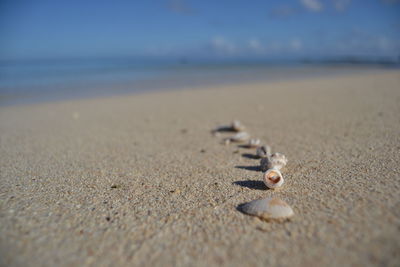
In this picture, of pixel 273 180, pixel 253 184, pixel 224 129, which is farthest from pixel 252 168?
pixel 224 129

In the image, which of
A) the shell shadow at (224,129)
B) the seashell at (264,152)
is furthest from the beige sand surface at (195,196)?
the shell shadow at (224,129)

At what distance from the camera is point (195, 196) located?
2.06 meters

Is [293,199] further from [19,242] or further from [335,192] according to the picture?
[19,242]

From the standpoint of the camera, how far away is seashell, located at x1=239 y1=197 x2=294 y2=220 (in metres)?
1.64

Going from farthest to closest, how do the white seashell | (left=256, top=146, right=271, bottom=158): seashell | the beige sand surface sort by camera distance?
(left=256, top=146, right=271, bottom=158): seashell, the white seashell, the beige sand surface

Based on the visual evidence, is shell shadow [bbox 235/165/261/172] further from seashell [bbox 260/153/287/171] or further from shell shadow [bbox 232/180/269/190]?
shell shadow [bbox 232/180/269/190]

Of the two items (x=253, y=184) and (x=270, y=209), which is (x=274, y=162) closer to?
(x=253, y=184)

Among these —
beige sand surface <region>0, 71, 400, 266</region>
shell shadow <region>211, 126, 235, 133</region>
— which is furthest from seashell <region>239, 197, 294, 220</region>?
shell shadow <region>211, 126, 235, 133</region>

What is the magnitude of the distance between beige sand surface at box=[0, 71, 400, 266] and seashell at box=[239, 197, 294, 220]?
5 cm

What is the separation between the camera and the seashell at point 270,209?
1640 millimetres

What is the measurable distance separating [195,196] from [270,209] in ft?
2.08

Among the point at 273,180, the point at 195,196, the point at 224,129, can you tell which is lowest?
the point at 195,196

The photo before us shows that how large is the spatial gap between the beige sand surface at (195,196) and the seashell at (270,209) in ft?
0.16

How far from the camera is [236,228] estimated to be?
1599 mm
